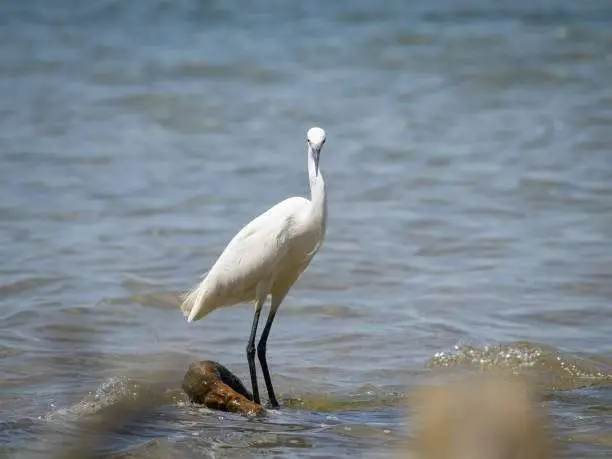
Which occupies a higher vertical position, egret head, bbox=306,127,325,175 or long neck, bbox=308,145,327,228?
egret head, bbox=306,127,325,175

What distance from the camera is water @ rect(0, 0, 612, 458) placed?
614 cm

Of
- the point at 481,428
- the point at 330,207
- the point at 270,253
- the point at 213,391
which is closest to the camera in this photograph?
the point at 481,428

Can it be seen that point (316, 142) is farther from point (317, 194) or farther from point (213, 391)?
point (213, 391)

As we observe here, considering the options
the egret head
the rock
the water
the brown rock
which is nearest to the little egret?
the egret head

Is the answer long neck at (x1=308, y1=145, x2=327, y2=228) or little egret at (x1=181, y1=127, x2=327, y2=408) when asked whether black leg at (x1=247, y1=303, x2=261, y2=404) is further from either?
long neck at (x1=308, y1=145, x2=327, y2=228)

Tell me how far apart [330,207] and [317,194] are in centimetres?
551

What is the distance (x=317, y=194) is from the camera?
20.2 ft

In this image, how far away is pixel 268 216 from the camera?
6.44m

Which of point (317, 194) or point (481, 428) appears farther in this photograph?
point (317, 194)

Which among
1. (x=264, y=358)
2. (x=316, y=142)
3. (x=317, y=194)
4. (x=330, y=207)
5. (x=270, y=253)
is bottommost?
(x=264, y=358)

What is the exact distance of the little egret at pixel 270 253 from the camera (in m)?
6.26

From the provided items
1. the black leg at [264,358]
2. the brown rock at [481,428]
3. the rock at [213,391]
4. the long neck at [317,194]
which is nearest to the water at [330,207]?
the rock at [213,391]

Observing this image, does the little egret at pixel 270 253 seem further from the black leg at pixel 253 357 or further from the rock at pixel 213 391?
the rock at pixel 213 391

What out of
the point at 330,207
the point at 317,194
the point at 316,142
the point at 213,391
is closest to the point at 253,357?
the point at 213,391
